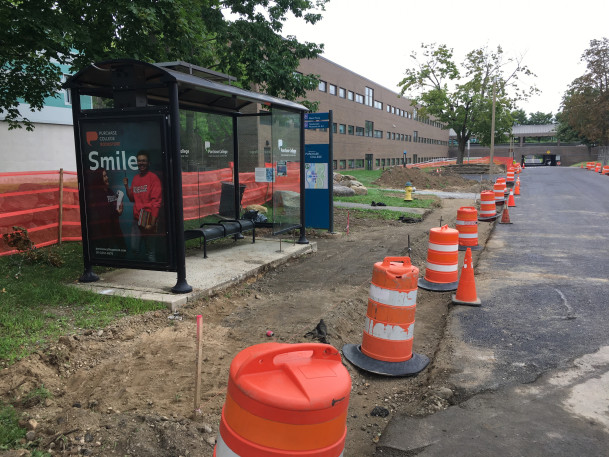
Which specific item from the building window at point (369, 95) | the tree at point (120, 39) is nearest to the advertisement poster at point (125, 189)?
the tree at point (120, 39)

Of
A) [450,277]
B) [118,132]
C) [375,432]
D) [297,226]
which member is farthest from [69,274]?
[450,277]

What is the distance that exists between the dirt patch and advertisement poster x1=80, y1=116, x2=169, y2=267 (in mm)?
1212

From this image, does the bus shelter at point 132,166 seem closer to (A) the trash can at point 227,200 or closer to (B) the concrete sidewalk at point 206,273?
(B) the concrete sidewalk at point 206,273

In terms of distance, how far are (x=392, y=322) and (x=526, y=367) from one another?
136 cm

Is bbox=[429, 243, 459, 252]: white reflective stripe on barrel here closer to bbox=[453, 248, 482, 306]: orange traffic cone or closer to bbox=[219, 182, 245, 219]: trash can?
bbox=[453, 248, 482, 306]: orange traffic cone

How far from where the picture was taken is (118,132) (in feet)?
19.5

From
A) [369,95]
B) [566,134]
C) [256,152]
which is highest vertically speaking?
[369,95]

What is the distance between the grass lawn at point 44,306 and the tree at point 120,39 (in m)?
3.75

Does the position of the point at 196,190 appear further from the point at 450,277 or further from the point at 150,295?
the point at 450,277

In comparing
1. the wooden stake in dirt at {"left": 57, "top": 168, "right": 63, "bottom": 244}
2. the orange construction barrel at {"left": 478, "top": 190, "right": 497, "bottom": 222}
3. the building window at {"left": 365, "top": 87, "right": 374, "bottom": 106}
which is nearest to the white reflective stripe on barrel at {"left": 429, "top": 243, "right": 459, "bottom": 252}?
the wooden stake in dirt at {"left": 57, "top": 168, "right": 63, "bottom": 244}

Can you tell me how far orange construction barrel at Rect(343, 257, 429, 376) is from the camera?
4.43 metres

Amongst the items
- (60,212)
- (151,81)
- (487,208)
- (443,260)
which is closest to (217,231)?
(151,81)

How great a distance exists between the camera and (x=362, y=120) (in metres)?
52.7

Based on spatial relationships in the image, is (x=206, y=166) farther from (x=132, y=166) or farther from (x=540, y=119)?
(x=540, y=119)
